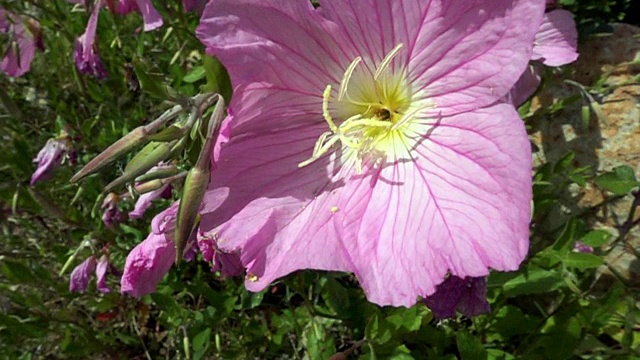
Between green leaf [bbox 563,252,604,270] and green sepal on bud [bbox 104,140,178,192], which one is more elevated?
green sepal on bud [bbox 104,140,178,192]

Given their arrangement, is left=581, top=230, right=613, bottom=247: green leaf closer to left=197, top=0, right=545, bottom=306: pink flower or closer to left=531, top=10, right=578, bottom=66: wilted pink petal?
left=531, top=10, right=578, bottom=66: wilted pink petal

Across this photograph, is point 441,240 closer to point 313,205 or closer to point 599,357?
point 313,205

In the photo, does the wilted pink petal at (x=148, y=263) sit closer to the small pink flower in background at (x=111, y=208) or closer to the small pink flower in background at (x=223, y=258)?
the small pink flower in background at (x=223, y=258)

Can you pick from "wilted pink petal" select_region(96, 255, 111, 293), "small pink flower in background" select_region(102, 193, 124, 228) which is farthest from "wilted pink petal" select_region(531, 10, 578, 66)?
"wilted pink petal" select_region(96, 255, 111, 293)

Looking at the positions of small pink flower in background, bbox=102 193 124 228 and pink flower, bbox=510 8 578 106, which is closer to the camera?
pink flower, bbox=510 8 578 106

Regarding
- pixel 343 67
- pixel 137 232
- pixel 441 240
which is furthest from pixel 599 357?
pixel 137 232

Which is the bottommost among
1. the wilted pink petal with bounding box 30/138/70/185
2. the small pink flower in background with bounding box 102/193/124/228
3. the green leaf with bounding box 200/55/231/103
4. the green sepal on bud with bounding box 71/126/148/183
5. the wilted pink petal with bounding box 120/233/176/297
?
the small pink flower in background with bounding box 102/193/124/228

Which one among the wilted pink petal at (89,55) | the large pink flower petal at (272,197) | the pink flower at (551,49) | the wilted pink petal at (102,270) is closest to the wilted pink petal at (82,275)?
the wilted pink petal at (102,270)
